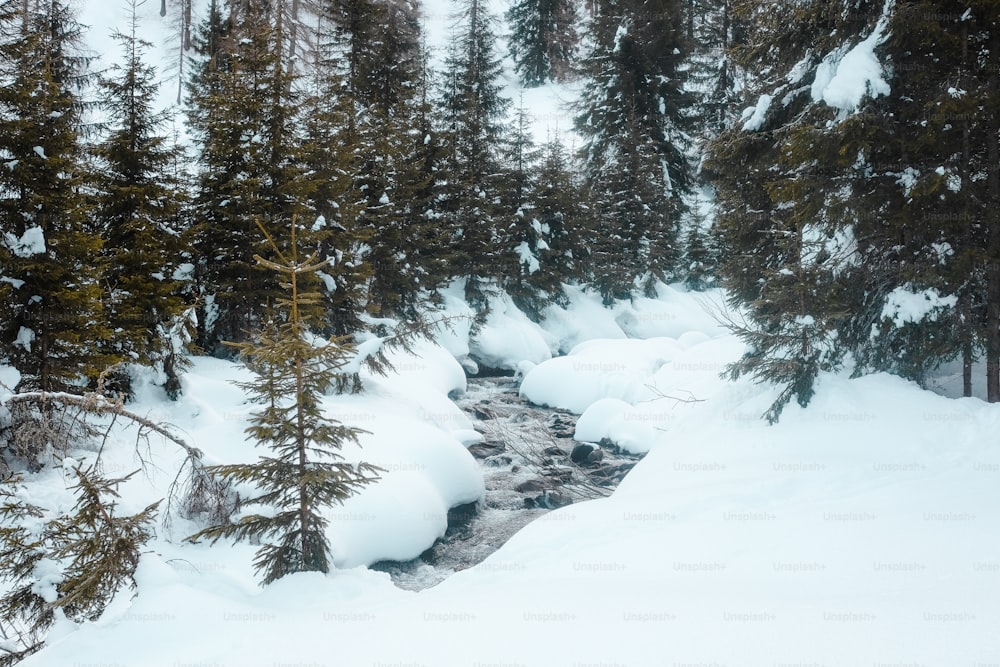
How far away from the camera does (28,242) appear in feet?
25.0

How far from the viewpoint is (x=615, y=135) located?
30.8 meters

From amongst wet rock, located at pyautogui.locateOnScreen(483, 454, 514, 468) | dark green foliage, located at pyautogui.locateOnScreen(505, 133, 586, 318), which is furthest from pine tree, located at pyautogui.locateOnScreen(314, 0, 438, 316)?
dark green foliage, located at pyautogui.locateOnScreen(505, 133, 586, 318)

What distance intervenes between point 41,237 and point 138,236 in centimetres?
219

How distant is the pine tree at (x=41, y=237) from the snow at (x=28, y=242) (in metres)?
0.01

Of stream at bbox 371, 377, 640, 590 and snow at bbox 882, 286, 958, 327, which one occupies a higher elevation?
snow at bbox 882, 286, 958, 327

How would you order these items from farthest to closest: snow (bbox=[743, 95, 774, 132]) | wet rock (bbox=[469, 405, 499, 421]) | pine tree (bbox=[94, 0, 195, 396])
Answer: wet rock (bbox=[469, 405, 499, 421])
pine tree (bbox=[94, 0, 195, 396])
snow (bbox=[743, 95, 774, 132])

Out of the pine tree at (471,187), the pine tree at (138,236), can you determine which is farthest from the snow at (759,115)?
the pine tree at (471,187)

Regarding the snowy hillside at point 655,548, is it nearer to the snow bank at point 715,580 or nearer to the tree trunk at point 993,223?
the snow bank at point 715,580

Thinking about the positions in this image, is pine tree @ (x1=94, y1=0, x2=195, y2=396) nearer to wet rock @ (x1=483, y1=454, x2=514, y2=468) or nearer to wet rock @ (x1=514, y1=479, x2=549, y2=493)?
wet rock @ (x1=483, y1=454, x2=514, y2=468)

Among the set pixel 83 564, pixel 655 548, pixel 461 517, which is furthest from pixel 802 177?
pixel 83 564

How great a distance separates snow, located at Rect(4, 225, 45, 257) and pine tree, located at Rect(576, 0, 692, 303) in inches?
889

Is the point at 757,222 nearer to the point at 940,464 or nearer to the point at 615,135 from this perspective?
A: the point at 940,464

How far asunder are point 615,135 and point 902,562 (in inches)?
1152

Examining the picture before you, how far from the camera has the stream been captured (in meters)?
8.71
